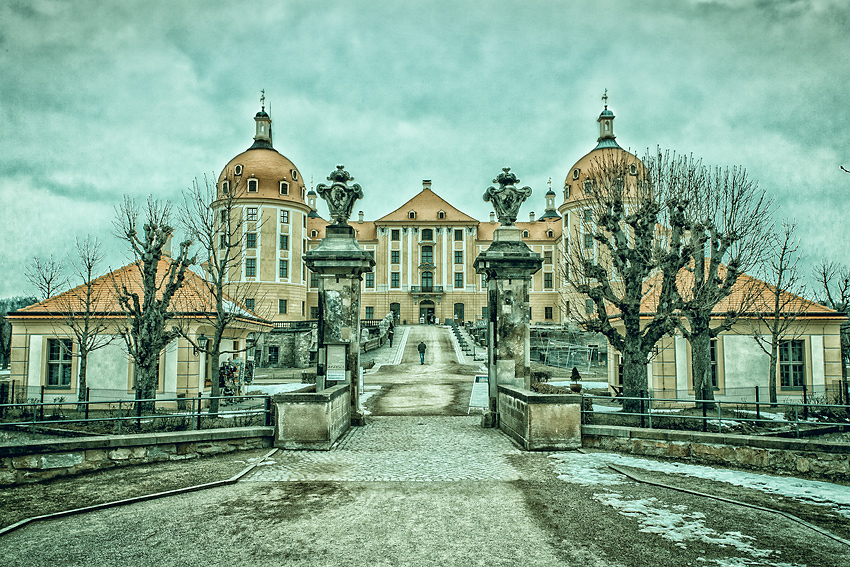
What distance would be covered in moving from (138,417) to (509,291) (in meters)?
8.11

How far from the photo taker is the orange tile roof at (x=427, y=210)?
6825cm

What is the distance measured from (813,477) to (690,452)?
1.92 metres

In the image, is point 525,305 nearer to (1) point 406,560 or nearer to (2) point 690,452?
(2) point 690,452

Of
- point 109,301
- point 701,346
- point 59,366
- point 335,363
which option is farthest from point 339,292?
point 59,366

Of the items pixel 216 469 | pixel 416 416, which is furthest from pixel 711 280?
pixel 216 469

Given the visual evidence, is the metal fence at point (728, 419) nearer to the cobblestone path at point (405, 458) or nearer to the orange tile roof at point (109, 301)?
the cobblestone path at point (405, 458)

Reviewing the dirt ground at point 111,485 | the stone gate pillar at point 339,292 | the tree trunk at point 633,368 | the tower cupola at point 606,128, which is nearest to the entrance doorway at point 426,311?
the tower cupola at point 606,128

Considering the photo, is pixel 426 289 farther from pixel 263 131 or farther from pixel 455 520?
pixel 455 520

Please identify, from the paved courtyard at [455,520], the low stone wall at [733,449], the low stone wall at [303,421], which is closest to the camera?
the paved courtyard at [455,520]

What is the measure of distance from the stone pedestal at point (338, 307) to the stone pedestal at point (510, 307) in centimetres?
308

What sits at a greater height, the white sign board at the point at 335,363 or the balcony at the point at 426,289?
the balcony at the point at 426,289

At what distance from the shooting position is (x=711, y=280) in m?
16.3

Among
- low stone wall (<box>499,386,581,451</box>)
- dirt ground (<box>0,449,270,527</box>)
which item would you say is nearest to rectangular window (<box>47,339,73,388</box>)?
dirt ground (<box>0,449,270,527</box>)

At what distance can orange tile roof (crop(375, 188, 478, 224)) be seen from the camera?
224 feet
